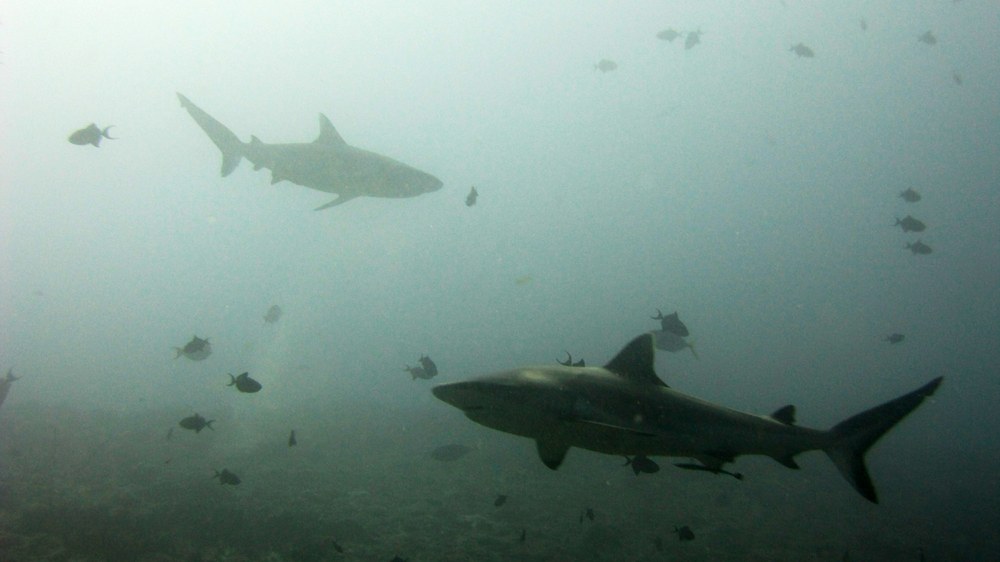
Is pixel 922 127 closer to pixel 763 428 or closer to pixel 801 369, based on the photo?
pixel 801 369

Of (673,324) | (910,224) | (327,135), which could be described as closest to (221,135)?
(327,135)

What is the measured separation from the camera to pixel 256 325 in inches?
4193

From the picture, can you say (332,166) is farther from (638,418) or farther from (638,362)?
(638,418)

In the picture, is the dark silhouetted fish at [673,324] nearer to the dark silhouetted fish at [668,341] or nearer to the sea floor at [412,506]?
the dark silhouetted fish at [668,341]

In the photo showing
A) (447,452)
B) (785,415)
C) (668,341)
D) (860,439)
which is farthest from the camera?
(447,452)

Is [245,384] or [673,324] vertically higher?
[673,324]

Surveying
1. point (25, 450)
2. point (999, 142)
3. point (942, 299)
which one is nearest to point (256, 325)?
point (25, 450)

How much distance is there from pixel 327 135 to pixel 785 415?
10080 mm

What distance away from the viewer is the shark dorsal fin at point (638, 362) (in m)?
4.88

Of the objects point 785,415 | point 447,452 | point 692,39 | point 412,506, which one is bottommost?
point 412,506

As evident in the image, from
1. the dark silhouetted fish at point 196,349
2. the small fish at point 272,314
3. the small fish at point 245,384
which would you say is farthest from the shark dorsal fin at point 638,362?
the small fish at point 272,314

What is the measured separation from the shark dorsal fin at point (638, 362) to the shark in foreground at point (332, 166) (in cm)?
700

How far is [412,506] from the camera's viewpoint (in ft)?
46.1

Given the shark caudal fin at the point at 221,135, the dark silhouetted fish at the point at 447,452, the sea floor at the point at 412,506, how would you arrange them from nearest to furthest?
the dark silhouetted fish at the point at 447,452 < the sea floor at the point at 412,506 < the shark caudal fin at the point at 221,135
